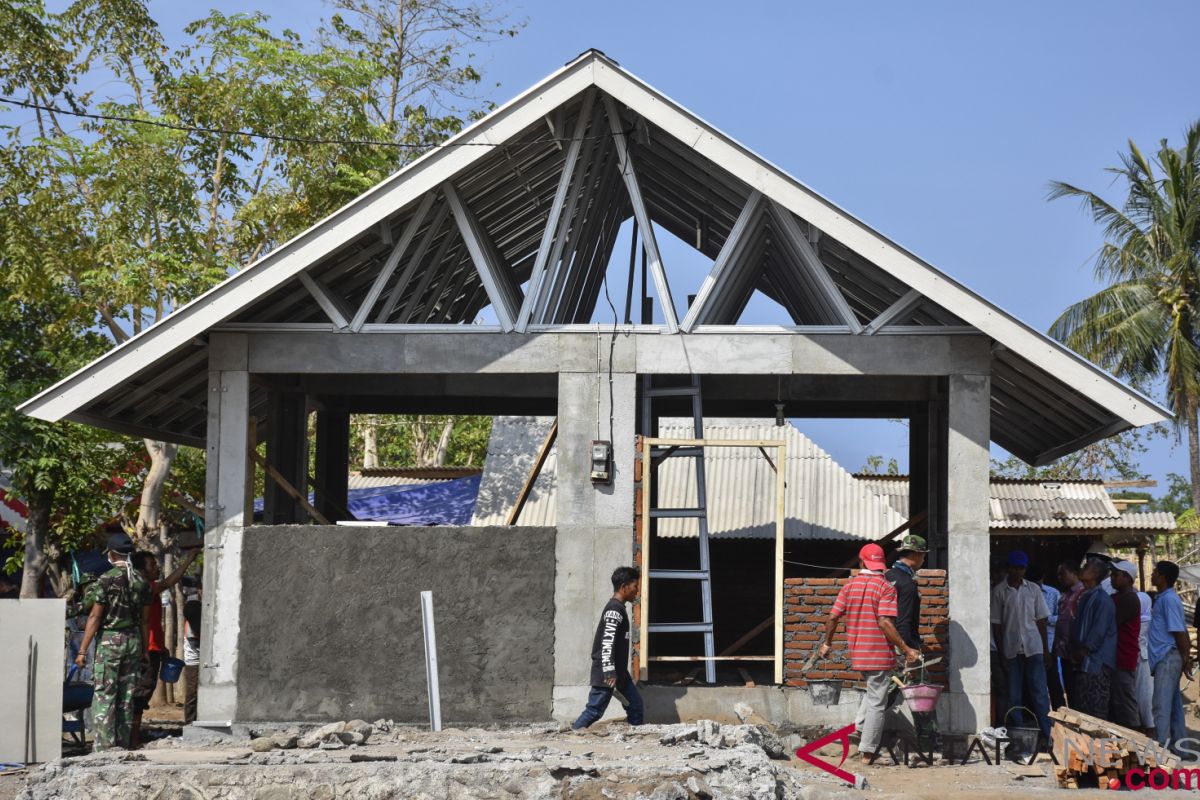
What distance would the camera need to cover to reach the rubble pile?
7781 mm

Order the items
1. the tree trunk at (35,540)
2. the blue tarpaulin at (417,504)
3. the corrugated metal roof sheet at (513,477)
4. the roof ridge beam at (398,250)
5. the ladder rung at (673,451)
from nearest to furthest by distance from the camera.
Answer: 1. the roof ridge beam at (398,250)
2. the ladder rung at (673,451)
3. the tree trunk at (35,540)
4. the blue tarpaulin at (417,504)
5. the corrugated metal roof sheet at (513,477)

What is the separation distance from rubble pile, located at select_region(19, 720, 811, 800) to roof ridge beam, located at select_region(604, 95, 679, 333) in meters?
4.16

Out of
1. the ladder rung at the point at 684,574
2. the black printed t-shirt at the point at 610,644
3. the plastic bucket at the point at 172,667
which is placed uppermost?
the ladder rung at the point at 684,574

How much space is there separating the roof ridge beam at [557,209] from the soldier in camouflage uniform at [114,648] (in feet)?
13.4

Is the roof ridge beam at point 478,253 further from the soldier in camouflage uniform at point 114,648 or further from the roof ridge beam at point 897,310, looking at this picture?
the soldier in camouflage uniform at point 114,648

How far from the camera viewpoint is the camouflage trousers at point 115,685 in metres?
11.3

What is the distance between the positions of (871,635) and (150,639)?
6.66 metres

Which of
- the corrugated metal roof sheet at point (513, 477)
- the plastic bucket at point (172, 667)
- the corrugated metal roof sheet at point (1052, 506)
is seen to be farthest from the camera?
the corrugated metal roof sheet at point (1052, 506)

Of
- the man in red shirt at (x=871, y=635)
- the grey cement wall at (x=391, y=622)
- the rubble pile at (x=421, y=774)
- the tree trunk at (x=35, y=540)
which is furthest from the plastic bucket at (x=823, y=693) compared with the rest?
the tree trunk at (x=35, y=540)

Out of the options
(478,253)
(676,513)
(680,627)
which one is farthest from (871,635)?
(478,253)

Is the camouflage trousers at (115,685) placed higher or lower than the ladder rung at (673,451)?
lower

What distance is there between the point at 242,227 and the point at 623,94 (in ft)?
31.6

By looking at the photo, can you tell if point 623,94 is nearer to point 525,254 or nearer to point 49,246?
point 525,254

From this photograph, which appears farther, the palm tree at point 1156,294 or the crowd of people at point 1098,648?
the palm tree at point 1156,294
